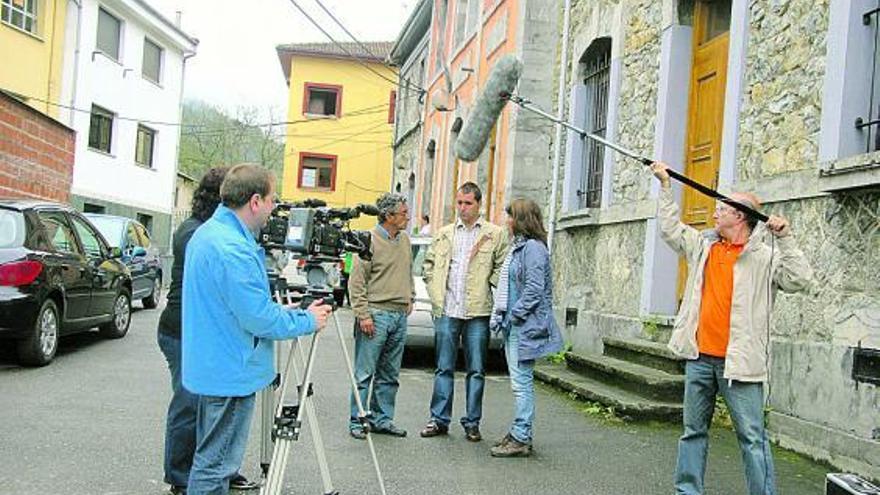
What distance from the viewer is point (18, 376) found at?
27.2 ft

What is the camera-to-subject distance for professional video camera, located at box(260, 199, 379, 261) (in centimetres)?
426

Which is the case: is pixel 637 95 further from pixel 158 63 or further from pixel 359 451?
pixel 158 63

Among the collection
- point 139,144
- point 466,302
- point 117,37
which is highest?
point 117,37

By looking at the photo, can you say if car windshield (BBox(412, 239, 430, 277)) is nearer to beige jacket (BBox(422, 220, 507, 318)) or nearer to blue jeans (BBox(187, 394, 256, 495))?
beige jacket (BBox(422, 220, 507, 318))

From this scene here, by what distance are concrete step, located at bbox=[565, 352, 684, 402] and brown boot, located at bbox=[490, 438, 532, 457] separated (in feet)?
5.99

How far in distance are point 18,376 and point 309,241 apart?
5.43 metres

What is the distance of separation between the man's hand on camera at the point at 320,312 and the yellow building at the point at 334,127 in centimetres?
3532

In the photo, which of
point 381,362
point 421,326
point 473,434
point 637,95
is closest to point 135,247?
point 421,326

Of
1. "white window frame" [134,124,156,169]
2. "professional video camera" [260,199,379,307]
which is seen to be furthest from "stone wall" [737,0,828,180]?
"white window frame" [134,124,156,169]

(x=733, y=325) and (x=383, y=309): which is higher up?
(x=733, y=325)

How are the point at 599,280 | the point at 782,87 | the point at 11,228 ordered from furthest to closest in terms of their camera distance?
the point at 599,280
the point at 11,228
the point at 782,87

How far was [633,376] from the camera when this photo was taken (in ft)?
25.6

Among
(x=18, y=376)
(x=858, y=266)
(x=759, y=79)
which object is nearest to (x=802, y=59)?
(x=759, y=79)

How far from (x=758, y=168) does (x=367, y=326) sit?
3.49 m
